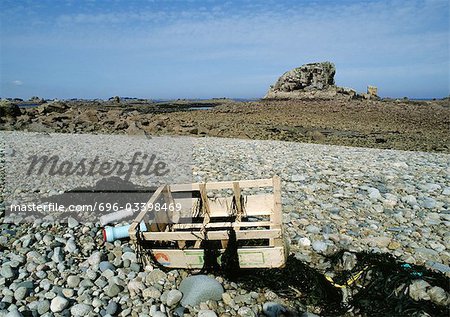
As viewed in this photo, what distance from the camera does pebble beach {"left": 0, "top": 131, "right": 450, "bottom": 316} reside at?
4121 millimetres

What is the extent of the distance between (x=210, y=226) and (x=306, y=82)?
224ft

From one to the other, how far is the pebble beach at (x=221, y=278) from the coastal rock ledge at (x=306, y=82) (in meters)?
56.9

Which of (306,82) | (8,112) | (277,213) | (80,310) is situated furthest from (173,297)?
(306,82)

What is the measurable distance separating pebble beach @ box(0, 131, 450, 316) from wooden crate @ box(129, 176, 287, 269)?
0.39 m

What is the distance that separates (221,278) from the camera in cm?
464

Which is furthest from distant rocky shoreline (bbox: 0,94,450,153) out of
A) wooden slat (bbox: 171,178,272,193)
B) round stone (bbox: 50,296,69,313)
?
round stone (bbox: 50,296,69,313)

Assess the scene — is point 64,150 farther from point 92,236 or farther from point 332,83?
point 332,83

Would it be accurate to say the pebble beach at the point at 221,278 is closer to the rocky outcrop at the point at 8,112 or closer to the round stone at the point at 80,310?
the round stone at the point at 80,310

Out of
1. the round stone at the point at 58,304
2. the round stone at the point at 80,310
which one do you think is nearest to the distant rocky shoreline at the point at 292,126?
the round stone at the point at 58,304

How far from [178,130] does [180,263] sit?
17429 mm

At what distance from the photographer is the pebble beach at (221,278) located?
412 centimetres

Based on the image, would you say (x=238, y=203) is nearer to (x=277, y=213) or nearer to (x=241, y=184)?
(x=241, y=184)

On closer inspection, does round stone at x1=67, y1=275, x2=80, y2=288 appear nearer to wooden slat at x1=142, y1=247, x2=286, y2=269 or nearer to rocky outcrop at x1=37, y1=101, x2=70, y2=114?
wooden slat at x1=142, y1=247, x2=286, y2=269

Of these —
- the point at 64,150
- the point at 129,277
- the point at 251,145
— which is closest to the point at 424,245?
the point at 129,277
